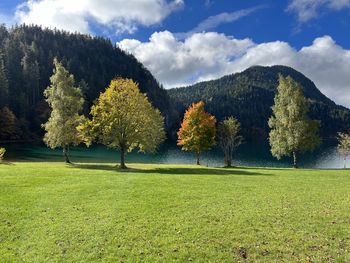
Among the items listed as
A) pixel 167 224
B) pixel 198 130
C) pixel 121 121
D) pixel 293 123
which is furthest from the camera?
pixel 198 130

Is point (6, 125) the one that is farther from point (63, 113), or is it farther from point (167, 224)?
point (167, 224)

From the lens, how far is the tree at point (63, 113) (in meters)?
57.2

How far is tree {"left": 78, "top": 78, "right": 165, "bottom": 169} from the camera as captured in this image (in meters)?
51.8

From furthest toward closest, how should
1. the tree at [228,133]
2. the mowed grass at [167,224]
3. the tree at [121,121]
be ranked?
the tree at [228,133], the tree at [121,121], the mowed grass at [167,224]

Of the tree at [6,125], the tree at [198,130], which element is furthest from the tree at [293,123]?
the tree at [6,125]

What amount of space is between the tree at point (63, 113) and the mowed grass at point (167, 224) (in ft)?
82.4

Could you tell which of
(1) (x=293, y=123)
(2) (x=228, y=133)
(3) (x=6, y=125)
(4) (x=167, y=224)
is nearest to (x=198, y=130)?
(2) (x=228, y=133)

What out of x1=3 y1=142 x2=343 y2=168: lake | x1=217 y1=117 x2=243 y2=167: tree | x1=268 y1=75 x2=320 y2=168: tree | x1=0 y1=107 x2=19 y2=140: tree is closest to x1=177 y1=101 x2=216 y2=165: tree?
x1=217 y1=117 x2=243 y2=167: tree

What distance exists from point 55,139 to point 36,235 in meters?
40.9

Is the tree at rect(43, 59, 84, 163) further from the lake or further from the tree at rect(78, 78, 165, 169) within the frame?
the lake

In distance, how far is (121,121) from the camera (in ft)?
171

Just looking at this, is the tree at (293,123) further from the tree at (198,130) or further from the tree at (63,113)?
the tree at (63,113)

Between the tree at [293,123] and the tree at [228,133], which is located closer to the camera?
the tree at [293,123]

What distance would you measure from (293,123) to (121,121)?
35149 mm
